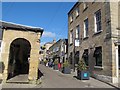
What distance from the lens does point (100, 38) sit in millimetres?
16125

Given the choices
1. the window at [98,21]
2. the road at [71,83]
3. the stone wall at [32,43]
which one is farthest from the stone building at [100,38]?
the stone wall at [32,43]

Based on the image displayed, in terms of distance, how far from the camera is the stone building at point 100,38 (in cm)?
1424

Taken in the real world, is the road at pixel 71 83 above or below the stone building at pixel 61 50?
below

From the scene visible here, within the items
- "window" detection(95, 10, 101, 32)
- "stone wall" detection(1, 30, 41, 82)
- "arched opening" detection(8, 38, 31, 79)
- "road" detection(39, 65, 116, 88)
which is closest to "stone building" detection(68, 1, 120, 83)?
"window" detection(95, 10, 101, 32)

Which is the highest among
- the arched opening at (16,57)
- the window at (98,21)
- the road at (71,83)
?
the window at (98,21)

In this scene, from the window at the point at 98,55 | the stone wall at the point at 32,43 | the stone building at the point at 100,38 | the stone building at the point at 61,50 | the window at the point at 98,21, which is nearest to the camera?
the stone wall at the point at 32,43

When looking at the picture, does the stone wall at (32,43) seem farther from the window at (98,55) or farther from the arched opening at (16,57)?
the window at (98,55)

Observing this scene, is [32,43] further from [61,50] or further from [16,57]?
[61,50]

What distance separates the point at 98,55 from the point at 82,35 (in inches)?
190

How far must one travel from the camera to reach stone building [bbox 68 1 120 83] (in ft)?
46.7

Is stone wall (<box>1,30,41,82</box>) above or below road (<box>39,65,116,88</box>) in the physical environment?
above

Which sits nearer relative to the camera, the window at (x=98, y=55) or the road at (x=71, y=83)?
the road at (x=71, y=83)

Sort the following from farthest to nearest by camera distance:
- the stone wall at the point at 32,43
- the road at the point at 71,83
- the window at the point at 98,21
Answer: the window at the point at 98,21, the stone wall at the point at 32,43, the road at the point at 71,83

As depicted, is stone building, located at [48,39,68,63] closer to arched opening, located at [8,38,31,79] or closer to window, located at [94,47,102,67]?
arched opening, located at [8,38,31,79]
